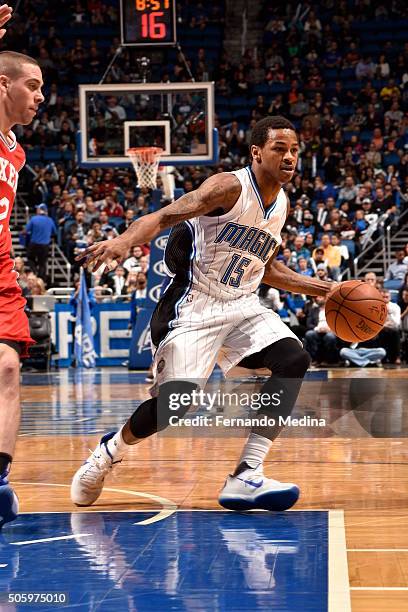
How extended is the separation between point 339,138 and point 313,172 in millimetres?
1119

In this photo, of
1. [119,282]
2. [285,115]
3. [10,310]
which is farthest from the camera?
[285,115]

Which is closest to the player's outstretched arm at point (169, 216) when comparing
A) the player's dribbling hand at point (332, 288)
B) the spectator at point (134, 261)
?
the player's dribbling hand at point (332, 288)

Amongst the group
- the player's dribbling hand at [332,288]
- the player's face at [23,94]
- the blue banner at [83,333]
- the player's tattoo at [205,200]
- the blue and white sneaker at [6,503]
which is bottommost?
the blue banner at [83,333]

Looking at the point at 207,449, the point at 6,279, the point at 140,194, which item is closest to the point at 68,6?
the point at 140,194

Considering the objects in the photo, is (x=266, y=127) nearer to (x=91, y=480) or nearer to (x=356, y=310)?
(x=356, y=310)

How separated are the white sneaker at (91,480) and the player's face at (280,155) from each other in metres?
1.64

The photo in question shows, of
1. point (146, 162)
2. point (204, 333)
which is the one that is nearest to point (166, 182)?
point (146, 162)

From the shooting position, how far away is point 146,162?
14.1 metres

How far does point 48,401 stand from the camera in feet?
37.1

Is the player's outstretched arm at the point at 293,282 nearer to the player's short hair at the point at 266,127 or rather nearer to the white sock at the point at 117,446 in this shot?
the player's short hair at the point at 266,127

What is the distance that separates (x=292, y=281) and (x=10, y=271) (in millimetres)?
1733

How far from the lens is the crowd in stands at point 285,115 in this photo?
19031mm

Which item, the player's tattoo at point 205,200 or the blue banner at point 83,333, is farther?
the blue banner at point 83,333

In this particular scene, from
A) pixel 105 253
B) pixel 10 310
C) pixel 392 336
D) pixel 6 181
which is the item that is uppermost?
pixel 6 181
